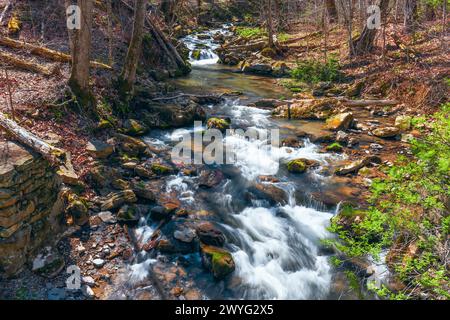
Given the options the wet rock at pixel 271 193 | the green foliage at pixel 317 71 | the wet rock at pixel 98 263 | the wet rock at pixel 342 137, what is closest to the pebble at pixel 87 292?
the wet rock at pixel 98 263

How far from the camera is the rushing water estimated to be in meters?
6.17

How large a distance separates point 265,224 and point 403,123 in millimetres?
6833

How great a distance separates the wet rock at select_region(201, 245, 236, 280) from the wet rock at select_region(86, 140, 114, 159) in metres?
3.64

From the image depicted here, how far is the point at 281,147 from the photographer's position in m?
10.9

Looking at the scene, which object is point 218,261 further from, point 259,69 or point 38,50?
point 259,69

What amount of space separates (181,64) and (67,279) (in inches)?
552

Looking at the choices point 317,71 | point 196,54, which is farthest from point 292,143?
point 196,54

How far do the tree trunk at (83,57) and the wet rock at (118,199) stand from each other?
127 inches

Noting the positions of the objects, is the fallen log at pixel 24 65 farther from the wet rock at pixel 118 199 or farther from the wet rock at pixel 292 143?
the wet rock at pixel 292 143

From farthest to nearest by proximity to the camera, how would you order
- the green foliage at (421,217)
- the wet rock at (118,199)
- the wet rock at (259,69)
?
the wet rock at (259,69) < the wet rock at (118,199) < the green foliage at (421,217)

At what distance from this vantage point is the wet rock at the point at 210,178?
872 centimetres

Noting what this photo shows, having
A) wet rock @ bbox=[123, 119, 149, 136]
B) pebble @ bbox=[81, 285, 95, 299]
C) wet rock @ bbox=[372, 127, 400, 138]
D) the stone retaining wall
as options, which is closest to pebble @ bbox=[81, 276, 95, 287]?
pebble @ bbox=[81, 285, 95, 299]

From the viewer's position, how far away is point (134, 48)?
1086cm
